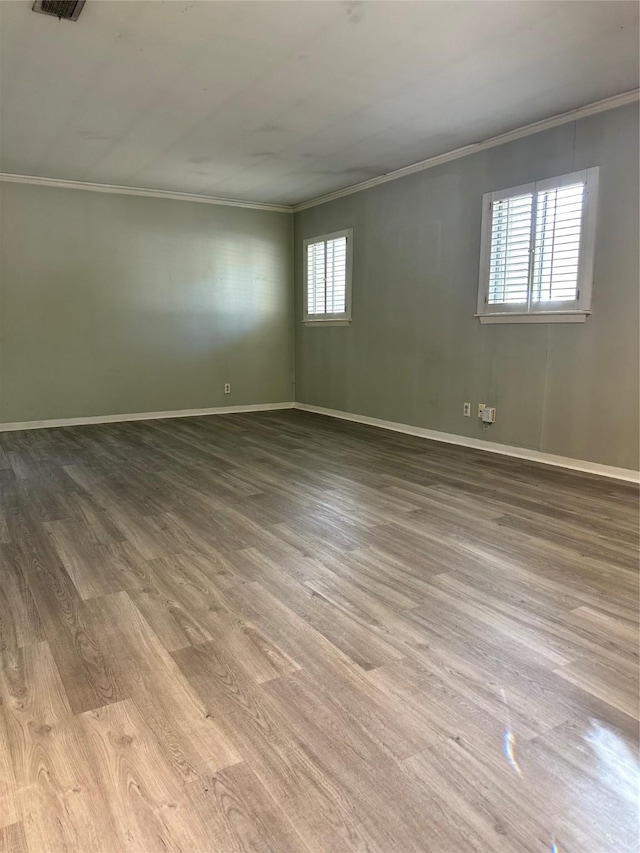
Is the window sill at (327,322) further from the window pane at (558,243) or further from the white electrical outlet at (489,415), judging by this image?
the window pane at (558,243)

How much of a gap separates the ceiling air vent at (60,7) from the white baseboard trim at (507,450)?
4126 millimetres

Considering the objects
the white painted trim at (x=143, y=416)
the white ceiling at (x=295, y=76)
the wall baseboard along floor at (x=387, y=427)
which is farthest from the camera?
the white painted trim at (x=143, y=416)

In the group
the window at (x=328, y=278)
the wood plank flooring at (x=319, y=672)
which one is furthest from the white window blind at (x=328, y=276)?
the wood plank flooring at (x=319, y=672)

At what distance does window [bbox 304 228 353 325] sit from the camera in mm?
6488

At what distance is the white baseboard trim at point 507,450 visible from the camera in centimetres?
402

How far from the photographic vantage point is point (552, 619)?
6.87 feet

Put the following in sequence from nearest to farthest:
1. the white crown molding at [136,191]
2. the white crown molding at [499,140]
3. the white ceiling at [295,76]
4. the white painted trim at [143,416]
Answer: the white ceiling at [295,76]
the white crown molding at [499,140]
the white crown molding at [136,191]
the white painted trim at [143,416]

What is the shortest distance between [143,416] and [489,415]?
13.4 feet

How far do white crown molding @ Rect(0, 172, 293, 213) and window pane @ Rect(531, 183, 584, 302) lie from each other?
3.91m

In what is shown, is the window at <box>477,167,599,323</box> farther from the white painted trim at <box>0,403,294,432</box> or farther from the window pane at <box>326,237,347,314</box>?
the white painted trim at <box>0,403,294,432</box>

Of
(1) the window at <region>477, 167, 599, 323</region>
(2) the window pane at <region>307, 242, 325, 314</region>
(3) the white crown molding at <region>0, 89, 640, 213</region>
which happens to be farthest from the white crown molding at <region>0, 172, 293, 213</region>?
(1) the window at <region>477, 167, 599, 323</region>

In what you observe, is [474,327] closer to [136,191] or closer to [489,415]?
[489,415]

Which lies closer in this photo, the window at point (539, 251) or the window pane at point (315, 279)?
the window at point (539, 251)

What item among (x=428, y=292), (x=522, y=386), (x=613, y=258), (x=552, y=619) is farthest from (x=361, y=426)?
(x=552, y=619)
